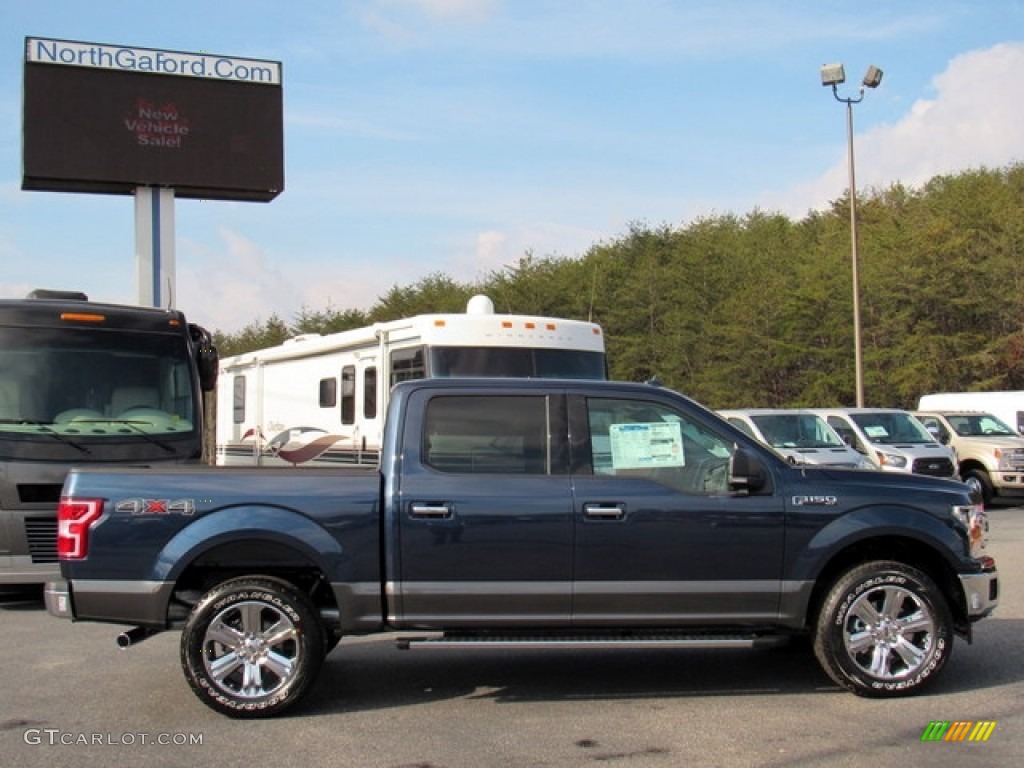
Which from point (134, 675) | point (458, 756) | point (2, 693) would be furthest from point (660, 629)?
point (2, 693)

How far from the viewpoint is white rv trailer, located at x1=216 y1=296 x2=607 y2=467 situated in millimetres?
13227

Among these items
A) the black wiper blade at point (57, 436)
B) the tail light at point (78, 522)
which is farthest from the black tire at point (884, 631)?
the black wiper blade at point (57, 436)

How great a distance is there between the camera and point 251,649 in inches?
243

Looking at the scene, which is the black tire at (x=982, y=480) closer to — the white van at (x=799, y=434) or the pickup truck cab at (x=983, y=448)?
the pickup truck cab at (x=983, y=448)

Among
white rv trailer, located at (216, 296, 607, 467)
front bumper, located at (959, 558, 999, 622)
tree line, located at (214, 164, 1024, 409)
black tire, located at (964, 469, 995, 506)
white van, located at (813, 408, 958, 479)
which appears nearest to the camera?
front bumper, located at (959, 558, 999, 622)

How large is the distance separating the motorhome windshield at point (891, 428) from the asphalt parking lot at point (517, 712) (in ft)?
35.1

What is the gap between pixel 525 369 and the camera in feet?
43.8

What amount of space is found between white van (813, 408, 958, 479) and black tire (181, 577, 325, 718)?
1311cm

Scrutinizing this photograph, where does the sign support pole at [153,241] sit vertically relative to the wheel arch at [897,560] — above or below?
above

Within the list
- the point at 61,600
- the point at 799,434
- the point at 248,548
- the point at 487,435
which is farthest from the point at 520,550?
the point at 799,434

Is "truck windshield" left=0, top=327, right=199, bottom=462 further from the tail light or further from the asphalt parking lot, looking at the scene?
the tail light

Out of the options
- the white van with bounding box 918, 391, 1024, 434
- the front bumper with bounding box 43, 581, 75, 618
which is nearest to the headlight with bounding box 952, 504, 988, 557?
the front bumper with bounding box 43, 581, 75, 618

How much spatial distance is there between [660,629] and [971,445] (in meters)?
15.5

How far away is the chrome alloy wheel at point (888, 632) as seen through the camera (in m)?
6.36
